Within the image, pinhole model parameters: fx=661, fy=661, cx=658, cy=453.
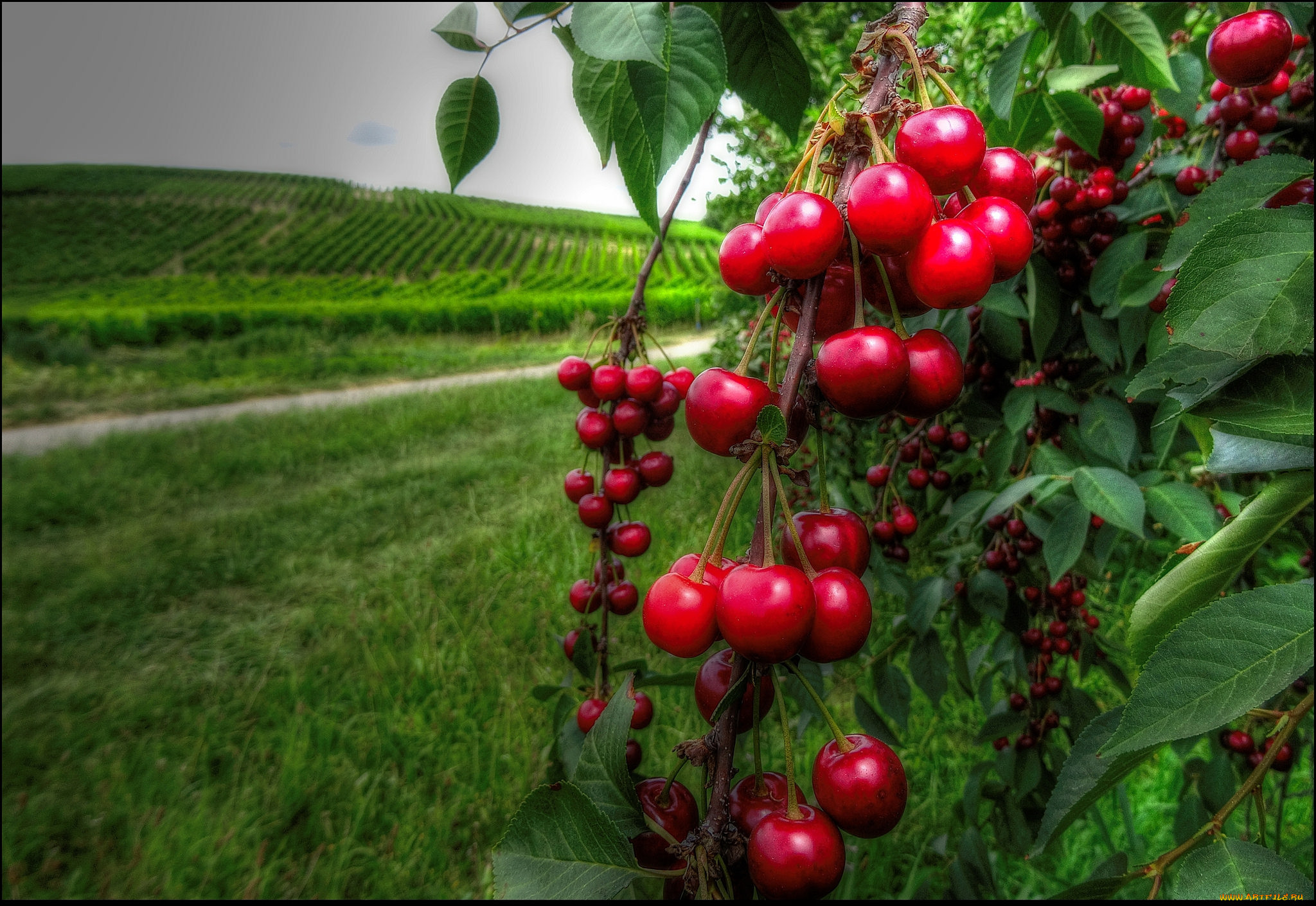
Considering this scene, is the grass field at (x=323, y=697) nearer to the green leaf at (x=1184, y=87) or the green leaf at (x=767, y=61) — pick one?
the green leaf at (x=767, y=61)

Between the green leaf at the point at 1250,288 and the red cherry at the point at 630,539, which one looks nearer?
the green leaf at the point at 1250,288

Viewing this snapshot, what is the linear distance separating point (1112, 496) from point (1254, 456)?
385 mm

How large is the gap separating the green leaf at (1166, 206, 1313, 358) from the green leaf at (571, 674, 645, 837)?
0.35 m

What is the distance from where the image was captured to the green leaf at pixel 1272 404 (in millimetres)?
330

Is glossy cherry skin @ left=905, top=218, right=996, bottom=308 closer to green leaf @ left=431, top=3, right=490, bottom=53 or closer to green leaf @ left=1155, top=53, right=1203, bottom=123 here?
green leaf @ left=431, top=3, right=490, bottom=53

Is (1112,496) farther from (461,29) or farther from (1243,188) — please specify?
(461,29)

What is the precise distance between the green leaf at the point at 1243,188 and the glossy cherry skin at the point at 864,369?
0.30m

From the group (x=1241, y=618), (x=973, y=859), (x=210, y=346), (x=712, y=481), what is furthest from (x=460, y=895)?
(x=210, y=346)

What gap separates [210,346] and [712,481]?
474 inches

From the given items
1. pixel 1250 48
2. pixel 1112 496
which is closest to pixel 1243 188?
pixel 1250 48

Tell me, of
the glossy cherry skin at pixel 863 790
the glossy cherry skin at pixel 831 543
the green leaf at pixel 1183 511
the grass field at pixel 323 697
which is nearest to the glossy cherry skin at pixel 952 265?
the glossy cherry skin at pixel 831 543

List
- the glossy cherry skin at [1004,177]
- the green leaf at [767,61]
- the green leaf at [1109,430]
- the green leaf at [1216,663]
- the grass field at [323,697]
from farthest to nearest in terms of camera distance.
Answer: the grass field at [323,697] → the green leaf at [1109,430] → the green leaf at [767,61] → the glossy cherry skin at [1004,177] → the green leaf at [1216,663]

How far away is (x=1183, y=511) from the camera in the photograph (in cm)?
71

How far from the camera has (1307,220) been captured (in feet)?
1.08
